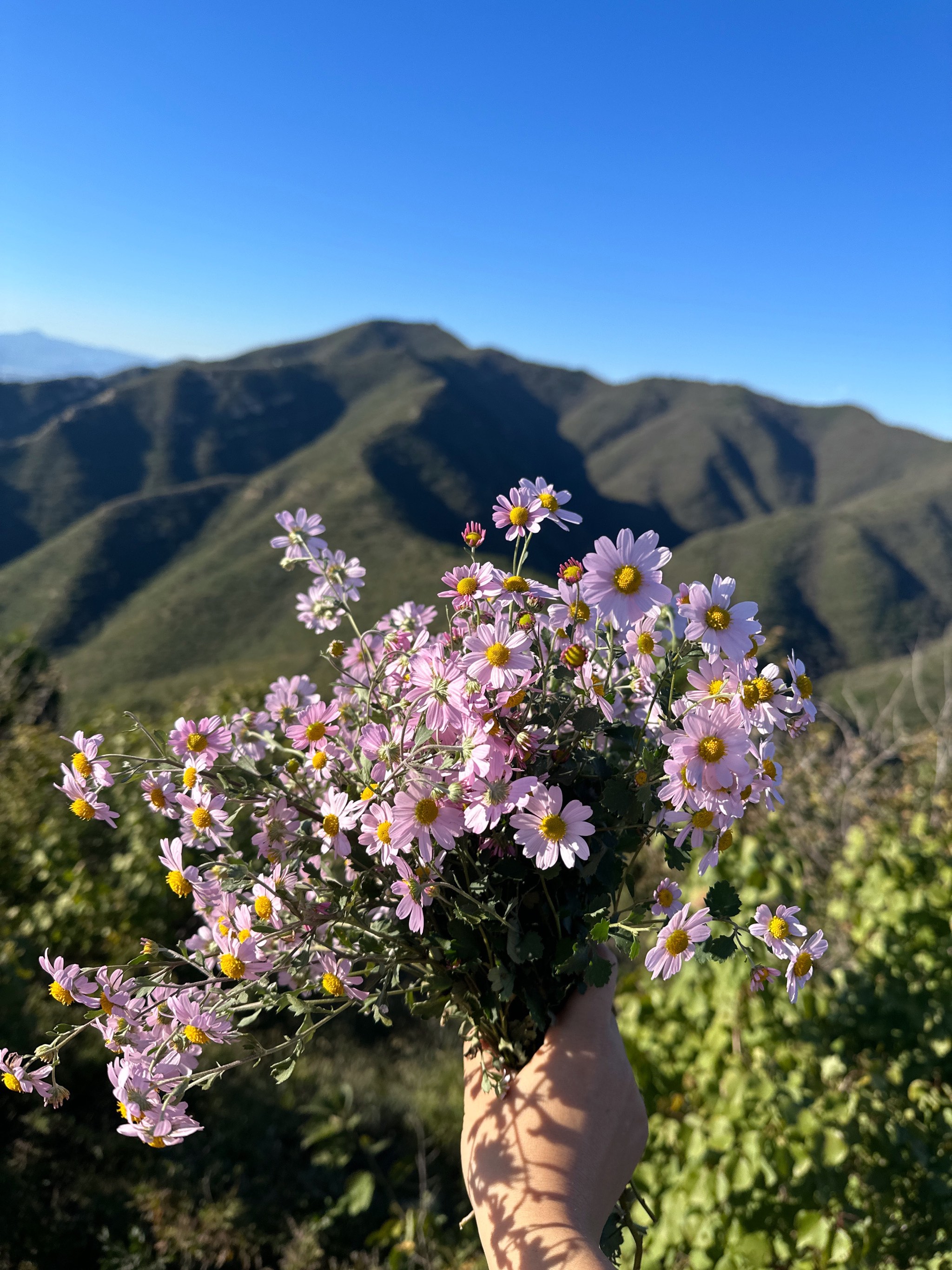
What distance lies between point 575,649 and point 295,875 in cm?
55

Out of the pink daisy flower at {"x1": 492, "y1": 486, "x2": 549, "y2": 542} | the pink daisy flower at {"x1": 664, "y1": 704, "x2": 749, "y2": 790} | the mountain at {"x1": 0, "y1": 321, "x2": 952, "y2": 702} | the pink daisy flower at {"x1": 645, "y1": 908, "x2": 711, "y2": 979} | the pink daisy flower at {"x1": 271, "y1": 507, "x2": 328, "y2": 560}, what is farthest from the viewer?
the mountain at {"x1": 0, "y1": 321, "x2": 952, "y2": 702}

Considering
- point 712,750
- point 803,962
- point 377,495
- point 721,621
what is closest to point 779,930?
point 803,962

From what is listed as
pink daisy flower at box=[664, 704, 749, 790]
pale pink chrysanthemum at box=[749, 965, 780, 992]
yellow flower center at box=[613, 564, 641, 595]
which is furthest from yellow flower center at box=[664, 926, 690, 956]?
yellow flower center at box=[613, 564, 641, 595]

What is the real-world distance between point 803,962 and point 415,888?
0.56 m

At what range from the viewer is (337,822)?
108cm

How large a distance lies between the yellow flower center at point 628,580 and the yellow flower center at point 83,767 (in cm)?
79

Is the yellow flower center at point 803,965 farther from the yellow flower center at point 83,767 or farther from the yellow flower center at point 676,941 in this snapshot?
the yellow flower center at point 83,767

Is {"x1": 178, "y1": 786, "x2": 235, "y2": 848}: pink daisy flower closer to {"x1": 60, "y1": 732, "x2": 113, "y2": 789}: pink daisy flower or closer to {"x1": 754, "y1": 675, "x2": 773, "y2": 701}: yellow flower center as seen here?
{"x1": 60, "y1": 732, "x2": 113, "y2": 789}: pink daisy flower

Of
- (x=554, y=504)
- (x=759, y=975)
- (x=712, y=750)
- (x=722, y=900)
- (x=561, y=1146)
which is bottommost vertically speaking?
(x=561, y=1146)

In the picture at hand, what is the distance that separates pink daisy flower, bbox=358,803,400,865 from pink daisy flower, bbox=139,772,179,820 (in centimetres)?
32

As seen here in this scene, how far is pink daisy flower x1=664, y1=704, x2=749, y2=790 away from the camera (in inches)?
35.7

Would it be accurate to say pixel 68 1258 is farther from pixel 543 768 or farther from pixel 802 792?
pixel 802 792

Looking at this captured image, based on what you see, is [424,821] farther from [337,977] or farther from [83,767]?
[83,767]

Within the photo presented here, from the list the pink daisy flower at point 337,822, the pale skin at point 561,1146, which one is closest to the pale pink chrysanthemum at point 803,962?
the pale skin at point 561,1146
